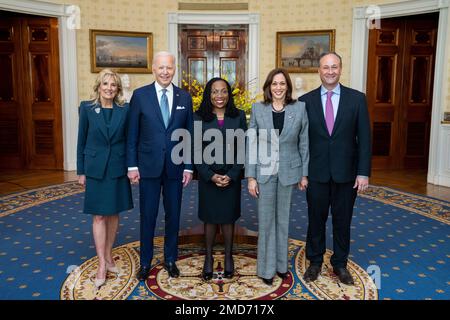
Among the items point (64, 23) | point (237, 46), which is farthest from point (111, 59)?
point (237, 46)

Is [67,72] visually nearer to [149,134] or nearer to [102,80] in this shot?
[102,80]

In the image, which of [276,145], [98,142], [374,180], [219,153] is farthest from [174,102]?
[374,180]

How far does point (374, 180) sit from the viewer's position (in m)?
8.16

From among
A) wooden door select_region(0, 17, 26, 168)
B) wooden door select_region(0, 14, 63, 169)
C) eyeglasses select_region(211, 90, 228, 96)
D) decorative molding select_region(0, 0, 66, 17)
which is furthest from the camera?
wooden door select_region(0, 17, 26, 168)

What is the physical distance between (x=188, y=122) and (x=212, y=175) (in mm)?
503

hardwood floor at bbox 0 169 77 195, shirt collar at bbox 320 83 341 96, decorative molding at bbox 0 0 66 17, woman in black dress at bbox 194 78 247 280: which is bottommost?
hardwood floor at bbox 0 169 77 195

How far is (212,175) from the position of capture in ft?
11.5

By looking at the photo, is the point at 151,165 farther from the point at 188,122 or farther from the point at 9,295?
the point at 9,295

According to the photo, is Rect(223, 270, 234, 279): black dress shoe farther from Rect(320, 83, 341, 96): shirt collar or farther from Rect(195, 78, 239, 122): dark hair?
Rect(320, 83, 341, 96): shirt collar

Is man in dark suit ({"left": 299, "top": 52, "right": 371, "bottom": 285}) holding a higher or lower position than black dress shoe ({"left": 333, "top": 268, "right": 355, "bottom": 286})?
higher

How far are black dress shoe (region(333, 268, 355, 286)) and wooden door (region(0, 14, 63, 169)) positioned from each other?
716 cm

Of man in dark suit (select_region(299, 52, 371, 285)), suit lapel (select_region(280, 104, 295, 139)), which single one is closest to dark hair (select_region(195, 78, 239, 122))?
suit lapel (select_region(280, 104, 295, 139))

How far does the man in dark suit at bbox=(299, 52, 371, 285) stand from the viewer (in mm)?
3449

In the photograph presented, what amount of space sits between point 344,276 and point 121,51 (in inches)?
290
